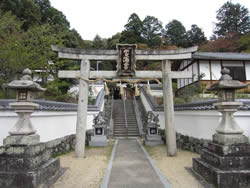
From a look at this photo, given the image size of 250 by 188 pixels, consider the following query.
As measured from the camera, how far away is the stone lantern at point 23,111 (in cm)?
384

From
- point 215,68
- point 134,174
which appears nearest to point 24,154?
point 134,174

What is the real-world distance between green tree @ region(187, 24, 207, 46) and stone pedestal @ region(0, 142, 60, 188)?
139 feet

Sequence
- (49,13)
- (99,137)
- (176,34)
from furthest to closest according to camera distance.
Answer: (176,34) < (49,13) < (99,137)

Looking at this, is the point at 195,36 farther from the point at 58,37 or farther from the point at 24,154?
the point at 24,154

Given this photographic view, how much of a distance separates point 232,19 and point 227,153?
144 feet

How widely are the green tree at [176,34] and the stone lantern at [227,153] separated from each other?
124 feet

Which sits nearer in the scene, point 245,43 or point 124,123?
point 124,123

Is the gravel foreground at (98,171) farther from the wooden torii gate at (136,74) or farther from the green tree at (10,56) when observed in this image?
the green tree at (10,56)

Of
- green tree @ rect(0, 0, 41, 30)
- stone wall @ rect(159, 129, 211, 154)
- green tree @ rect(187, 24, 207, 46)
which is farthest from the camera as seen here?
green tree @ rect(187, 24, 207, 46)

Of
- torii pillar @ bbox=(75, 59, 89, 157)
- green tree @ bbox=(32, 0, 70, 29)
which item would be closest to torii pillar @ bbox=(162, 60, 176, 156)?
torii pillar @ bbox=(75, 59, 89, 157)

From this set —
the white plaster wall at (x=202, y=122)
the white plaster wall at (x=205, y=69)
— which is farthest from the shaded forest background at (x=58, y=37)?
the white plaster wall at (x=202, y=122)

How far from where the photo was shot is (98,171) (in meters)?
5.15

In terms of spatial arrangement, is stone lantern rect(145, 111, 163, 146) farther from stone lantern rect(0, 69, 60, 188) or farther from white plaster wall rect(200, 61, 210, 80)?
white plaster wall rect(200, 61, 210, 80)

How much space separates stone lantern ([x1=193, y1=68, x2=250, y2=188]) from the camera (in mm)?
3645
